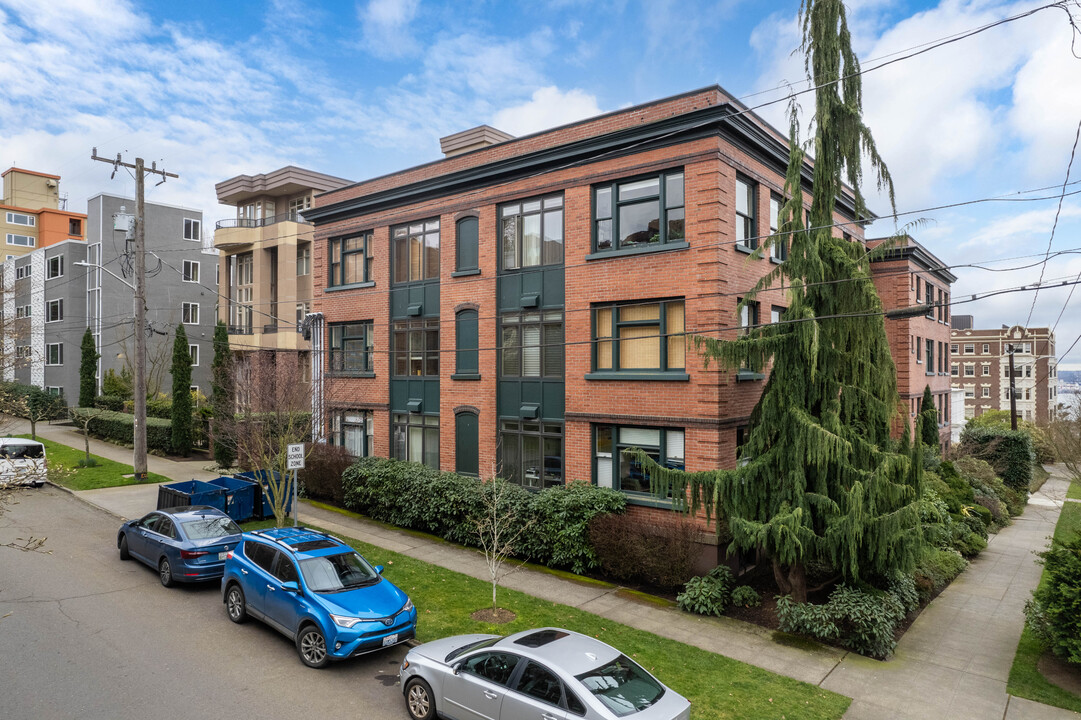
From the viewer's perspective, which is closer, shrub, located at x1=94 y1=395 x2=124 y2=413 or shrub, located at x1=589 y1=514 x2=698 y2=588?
shrub, located at x1=589 y1=514 x2=698 y2=588

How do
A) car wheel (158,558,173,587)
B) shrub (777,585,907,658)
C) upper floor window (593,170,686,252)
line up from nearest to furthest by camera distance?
shrub (777,585,907,658), car wheel (158,558,173,587), upper floor window (593,170,686,252)

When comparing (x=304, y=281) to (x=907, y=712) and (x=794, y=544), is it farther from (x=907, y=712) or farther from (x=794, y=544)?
(x=907, y=712)

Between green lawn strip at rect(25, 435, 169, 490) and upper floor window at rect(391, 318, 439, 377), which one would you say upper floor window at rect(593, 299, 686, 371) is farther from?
green lawn strip at rect(25, 435, 169, 490)

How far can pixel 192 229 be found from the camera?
4866cm

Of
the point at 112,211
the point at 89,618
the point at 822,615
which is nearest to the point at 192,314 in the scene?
the point at 112,211

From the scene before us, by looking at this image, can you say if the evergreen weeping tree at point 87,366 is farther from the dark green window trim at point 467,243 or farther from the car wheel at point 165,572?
the car wheel at point 165,572

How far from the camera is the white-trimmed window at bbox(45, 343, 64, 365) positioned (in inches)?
1922

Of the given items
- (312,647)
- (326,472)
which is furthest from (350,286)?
(312,647)

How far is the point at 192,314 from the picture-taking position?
4819 cm

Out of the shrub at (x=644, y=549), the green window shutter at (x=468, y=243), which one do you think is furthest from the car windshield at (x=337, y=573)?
the green window shutter at (x=468, y=243)

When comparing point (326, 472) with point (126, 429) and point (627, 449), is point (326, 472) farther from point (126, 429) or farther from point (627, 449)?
point (126, 429)

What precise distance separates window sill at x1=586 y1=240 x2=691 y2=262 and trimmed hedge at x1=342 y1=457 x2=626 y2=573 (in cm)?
595

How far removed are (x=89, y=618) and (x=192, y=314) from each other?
135 ft

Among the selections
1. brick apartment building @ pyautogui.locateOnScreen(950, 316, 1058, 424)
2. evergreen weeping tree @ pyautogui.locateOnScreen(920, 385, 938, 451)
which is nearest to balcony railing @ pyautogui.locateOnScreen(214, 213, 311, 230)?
evergreen weeping tree @ pyautogui.locateOnScreen(920, 385, 938, 451)
